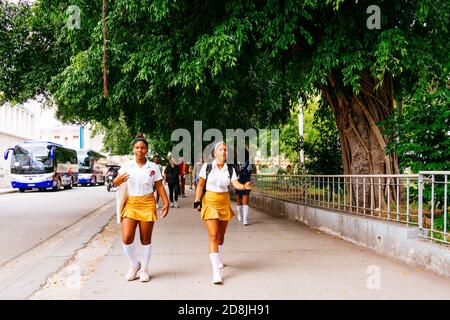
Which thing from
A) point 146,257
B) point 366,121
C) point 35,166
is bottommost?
point 146,257

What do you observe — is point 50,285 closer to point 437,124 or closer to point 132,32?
point 437,124

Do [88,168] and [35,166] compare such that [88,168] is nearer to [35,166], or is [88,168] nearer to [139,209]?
[35,166]

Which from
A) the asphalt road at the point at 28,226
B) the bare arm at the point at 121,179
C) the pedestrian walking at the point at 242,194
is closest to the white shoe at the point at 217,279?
the bare arm at the point at 121,179

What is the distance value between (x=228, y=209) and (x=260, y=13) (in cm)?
403

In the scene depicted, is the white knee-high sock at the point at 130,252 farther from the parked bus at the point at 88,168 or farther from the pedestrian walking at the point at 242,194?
the parked bus at the point at 88,168

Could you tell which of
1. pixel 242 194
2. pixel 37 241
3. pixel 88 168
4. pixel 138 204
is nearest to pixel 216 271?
pixel 138 204

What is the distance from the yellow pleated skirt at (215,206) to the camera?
5625mm

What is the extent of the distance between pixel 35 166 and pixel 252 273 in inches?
1088

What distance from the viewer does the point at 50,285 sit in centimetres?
527

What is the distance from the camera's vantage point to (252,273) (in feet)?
18.9

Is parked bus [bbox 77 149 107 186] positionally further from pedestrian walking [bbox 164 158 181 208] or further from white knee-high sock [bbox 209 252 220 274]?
white knee-high sock [bbox 209 252 220 274]

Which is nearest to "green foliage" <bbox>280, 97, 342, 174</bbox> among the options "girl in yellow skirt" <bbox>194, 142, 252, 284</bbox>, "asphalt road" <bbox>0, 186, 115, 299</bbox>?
"asphalt road" <bbox>0, 186, 115, 299</bbox>

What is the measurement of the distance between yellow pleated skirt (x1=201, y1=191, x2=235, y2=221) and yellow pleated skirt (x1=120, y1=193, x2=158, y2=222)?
0.64 metres

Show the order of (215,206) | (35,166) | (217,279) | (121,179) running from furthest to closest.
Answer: (35,166) → (215,206) → (121,179) → (217,279)
